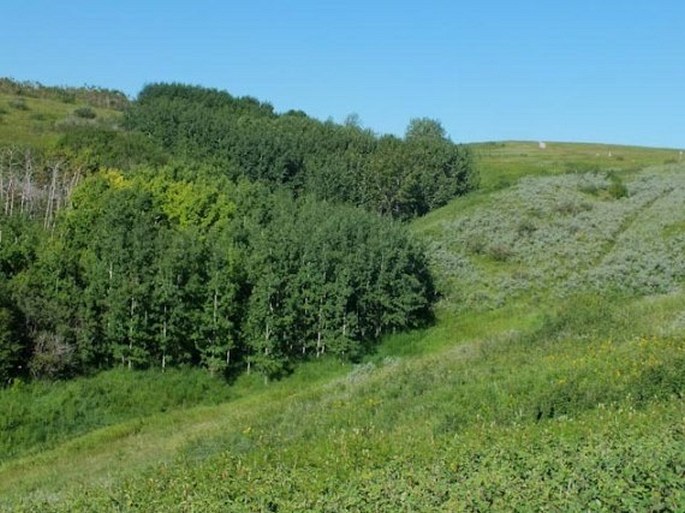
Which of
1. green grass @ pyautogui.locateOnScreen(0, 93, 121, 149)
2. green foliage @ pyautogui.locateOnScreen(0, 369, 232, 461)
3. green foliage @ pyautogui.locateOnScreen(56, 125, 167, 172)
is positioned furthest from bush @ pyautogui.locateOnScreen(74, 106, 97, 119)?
green foliage @ pyautogui.locateOnScreen(0, 369, 232, 461)

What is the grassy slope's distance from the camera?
26.4ft

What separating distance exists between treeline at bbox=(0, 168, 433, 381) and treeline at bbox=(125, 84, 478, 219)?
27.6 metres

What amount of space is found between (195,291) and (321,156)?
40.5 metres

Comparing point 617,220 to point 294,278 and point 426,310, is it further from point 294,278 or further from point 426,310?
point 294,278

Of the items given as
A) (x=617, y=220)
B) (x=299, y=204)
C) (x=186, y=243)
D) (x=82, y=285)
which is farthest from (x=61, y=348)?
(x=617, y=220)

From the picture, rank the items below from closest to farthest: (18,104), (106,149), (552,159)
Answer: (106,149) → (18,104) → (552,159)

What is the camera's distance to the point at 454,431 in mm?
14742

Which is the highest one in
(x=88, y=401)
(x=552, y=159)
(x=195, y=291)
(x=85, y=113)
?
(x=552, y=159)

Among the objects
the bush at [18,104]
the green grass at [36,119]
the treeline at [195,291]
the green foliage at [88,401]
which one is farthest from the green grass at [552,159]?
the bush at [18,104]

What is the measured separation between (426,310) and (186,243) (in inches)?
597

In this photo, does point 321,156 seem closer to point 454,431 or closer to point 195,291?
point 195,291

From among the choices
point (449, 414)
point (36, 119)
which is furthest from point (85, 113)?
point (449, 414)

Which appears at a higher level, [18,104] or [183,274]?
[18,104]

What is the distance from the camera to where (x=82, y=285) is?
3706cm
